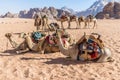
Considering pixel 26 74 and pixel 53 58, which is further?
pixel 53 58

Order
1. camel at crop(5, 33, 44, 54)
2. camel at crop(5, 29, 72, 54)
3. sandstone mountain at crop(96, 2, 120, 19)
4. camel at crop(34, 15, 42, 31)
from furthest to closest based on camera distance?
1. sandstone mountain at crop(96, 2, 120, 19)
2. camel at crop(34, 15, 42, 31)
3. camel at crop(5, 33, 44, 54)
4. camel at crop(5, 29, 72, 54)

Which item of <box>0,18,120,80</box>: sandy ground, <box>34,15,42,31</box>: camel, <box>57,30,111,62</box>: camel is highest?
<box>34,15,42,31</box>: camel

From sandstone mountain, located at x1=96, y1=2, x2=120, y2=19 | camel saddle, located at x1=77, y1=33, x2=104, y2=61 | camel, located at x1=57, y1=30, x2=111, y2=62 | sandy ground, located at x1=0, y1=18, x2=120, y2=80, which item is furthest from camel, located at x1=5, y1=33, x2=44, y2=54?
sandstone mountain, located at x1=96, y1=2, x2=120, y2=19

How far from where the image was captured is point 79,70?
7957 millimetres

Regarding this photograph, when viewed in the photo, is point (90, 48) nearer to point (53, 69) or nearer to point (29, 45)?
point (53, 69)

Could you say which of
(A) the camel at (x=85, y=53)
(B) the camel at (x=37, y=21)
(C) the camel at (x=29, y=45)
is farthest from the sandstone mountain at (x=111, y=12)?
(A) the camel at (x=85, y=53)

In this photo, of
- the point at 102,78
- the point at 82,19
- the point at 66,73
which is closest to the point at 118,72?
the point at 102,78

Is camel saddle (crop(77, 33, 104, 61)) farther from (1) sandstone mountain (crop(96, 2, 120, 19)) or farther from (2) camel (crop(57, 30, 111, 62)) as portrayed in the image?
(1) sandstone mountain (crop(96, 2, 120, 19))

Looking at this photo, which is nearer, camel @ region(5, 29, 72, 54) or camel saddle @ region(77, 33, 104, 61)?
camel saddle @ region(77, 33, 104, 61)

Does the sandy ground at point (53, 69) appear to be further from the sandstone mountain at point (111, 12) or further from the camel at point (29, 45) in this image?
the sandstone mountain at point (111, 12)

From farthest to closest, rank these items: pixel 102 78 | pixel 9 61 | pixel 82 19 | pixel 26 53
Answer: pixel 82 19
pixel 26 53
pixel 9 61
pixel 102 78

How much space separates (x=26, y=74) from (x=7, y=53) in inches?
139

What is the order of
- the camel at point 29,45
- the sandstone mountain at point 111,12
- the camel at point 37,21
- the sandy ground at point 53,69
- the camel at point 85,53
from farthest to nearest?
the sandstone mountain at point 111,12 → the camel at point 37,21 → the camel at point 29,45 → the camel at point 85,53 → the sandy ground at point 53,69

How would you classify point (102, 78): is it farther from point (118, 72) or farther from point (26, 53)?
point (26, 53)
